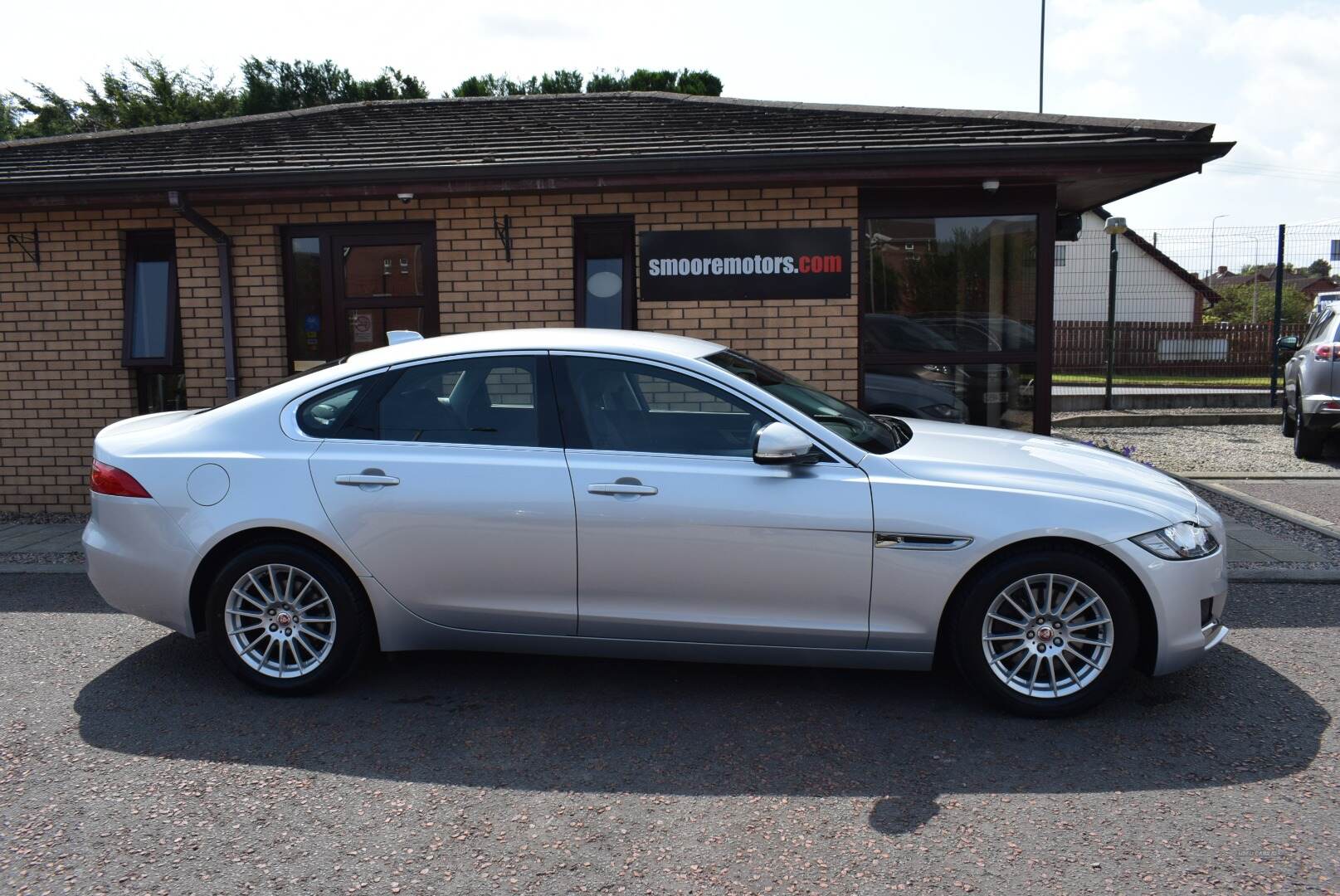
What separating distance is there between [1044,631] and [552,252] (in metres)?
5.38

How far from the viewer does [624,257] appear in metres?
8.56

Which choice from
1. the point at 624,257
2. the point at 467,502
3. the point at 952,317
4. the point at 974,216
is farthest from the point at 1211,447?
the point at 467,502

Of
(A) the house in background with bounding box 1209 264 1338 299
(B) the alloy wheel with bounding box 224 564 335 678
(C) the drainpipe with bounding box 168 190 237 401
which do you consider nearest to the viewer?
(B) the alloy wheel with bounding box 224 564 335 678

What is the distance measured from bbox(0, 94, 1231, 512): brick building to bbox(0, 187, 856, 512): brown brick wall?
20 millimetres

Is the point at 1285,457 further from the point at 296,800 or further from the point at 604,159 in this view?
the point at 296,800

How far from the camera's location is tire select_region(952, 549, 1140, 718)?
4246 millimetres

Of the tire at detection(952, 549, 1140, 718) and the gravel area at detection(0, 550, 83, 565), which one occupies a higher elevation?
the tire at detection(952, 549, 1140, 718)

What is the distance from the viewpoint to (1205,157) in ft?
24.3

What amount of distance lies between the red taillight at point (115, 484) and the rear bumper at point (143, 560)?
0.08 feet

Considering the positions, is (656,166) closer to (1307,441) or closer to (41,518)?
(41,518)

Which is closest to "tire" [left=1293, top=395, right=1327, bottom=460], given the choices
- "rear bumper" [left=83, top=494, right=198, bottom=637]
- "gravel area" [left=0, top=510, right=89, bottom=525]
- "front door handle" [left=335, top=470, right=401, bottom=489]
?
"front door handle" [left=335, top=470, right=401, bottom=489]

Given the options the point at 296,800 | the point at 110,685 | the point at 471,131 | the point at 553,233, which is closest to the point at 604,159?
the point at 553,233

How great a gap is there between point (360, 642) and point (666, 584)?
1391 mm

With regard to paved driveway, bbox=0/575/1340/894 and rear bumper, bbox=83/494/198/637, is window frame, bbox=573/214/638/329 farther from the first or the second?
rear bumper, bbox=83/494/198/637
